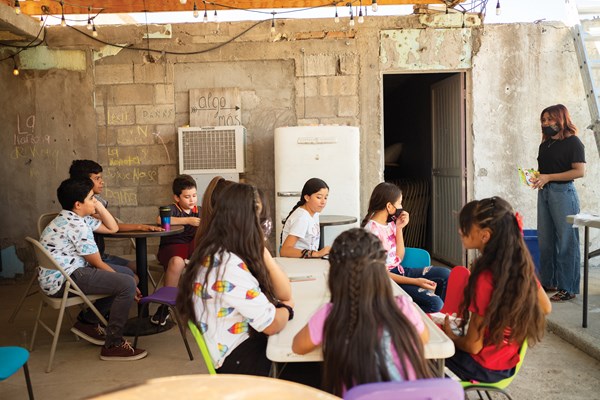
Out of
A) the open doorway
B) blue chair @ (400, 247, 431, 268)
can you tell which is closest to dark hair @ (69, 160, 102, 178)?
blue chair @ (400, 247, 431, 268)

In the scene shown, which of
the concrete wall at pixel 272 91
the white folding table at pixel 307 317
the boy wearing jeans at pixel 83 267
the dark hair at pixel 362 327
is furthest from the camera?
the concrete wall at pixel 272 91

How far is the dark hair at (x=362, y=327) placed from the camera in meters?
1.45

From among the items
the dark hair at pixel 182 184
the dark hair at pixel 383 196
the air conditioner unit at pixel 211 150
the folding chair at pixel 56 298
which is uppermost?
the air conditioner unit at pixel 211 150

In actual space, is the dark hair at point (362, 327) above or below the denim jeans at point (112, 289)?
above

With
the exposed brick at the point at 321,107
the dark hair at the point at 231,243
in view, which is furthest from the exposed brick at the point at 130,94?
the dark hair at the point at 231,243

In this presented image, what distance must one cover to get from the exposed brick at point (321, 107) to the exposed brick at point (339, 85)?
0.08 m

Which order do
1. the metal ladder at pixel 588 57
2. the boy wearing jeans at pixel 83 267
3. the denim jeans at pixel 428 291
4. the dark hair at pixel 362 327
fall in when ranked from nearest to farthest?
the dark hair at pixel 362 327 < the denim jeans at pixel 428 291 < the boy wearing jeans at pixel 83 267 < the metal ladder at pixel 588 57

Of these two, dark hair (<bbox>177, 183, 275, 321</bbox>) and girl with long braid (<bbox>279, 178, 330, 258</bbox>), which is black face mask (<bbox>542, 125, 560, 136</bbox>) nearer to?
girl with long braid (<bbox>279, 178, 330, 258</bbox>)

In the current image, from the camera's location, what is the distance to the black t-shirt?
4.22 m

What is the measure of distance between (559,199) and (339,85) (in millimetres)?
2442

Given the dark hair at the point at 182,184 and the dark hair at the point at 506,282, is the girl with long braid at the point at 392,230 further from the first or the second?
the dark hair at the point at 182,184

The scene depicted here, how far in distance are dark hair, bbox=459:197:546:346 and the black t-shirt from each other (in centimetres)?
267

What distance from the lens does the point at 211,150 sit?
5.36 metres

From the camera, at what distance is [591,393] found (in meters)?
2.77
